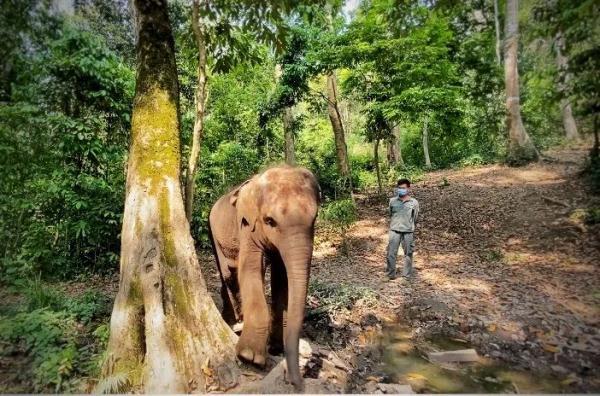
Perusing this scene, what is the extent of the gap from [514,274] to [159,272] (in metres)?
4.55

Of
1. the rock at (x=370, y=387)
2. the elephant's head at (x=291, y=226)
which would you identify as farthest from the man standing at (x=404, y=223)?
the rock at (x=370, y=387)

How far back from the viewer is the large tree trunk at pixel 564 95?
368 centimetres

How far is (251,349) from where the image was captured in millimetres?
3990

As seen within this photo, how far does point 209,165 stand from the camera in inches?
458

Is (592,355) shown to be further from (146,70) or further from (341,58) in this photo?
(341,58)

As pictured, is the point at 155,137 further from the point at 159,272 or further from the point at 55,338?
the point at 55,338

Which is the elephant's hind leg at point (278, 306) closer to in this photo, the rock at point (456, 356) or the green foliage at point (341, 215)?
the rock at point (456, 356)

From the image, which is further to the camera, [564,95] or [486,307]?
[486,307]

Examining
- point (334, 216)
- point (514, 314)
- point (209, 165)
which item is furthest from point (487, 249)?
point (209, 165)

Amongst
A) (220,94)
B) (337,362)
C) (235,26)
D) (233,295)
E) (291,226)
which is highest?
(220,94)

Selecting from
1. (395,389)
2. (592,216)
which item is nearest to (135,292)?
(395,389)

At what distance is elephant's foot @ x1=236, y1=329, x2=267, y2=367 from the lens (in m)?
3.96

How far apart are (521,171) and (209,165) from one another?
7.98 metres

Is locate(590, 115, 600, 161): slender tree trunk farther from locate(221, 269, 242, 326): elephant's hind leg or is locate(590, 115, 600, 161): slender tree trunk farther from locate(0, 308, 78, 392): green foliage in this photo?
locate(0, 308, 78, 392): green foliage
